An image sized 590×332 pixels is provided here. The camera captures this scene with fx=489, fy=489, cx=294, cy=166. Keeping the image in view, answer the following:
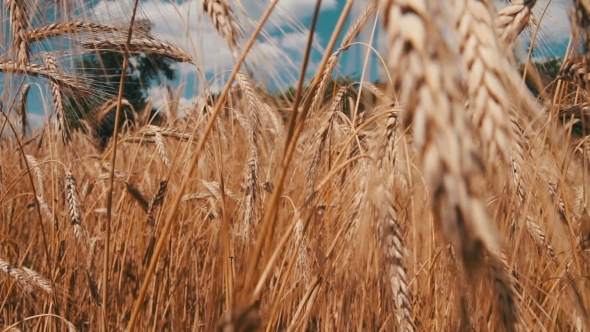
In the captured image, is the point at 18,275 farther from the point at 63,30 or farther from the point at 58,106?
the point at 63,30

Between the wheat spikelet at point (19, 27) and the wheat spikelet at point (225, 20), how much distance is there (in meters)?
0.59

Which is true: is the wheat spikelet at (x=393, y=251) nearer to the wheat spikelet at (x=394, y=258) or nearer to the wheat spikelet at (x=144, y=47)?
the wheat spikelet at (x=394, y=258)

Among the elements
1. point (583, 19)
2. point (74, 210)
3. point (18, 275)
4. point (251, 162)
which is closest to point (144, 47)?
point (251, 162)

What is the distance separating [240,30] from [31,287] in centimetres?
101

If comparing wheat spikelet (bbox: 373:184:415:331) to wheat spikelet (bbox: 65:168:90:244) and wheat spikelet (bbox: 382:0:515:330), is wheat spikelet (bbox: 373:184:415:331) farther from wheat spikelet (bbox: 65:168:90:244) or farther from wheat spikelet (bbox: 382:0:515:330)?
wheat spikelet (bbox: 65:168:90:244)

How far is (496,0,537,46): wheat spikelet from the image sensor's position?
822mm

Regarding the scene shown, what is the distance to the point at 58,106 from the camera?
63.7 inches

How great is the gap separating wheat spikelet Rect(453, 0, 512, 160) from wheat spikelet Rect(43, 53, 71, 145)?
52.1 inches

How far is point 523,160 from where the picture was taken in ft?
3.34

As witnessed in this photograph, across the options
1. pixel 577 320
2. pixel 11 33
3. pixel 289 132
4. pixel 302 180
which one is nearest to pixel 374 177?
pixel 289 132

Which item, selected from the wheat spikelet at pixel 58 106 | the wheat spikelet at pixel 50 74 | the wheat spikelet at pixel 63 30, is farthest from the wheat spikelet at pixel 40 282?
the wheat spikelet at pixel 63 30

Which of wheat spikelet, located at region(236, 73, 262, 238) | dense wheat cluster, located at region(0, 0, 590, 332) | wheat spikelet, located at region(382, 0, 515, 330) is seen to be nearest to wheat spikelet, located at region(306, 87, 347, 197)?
dense wheat cluster, located at region(0, 0, 590, 332)

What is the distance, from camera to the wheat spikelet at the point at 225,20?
2.93 feet

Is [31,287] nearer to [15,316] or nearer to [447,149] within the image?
[15,316]
